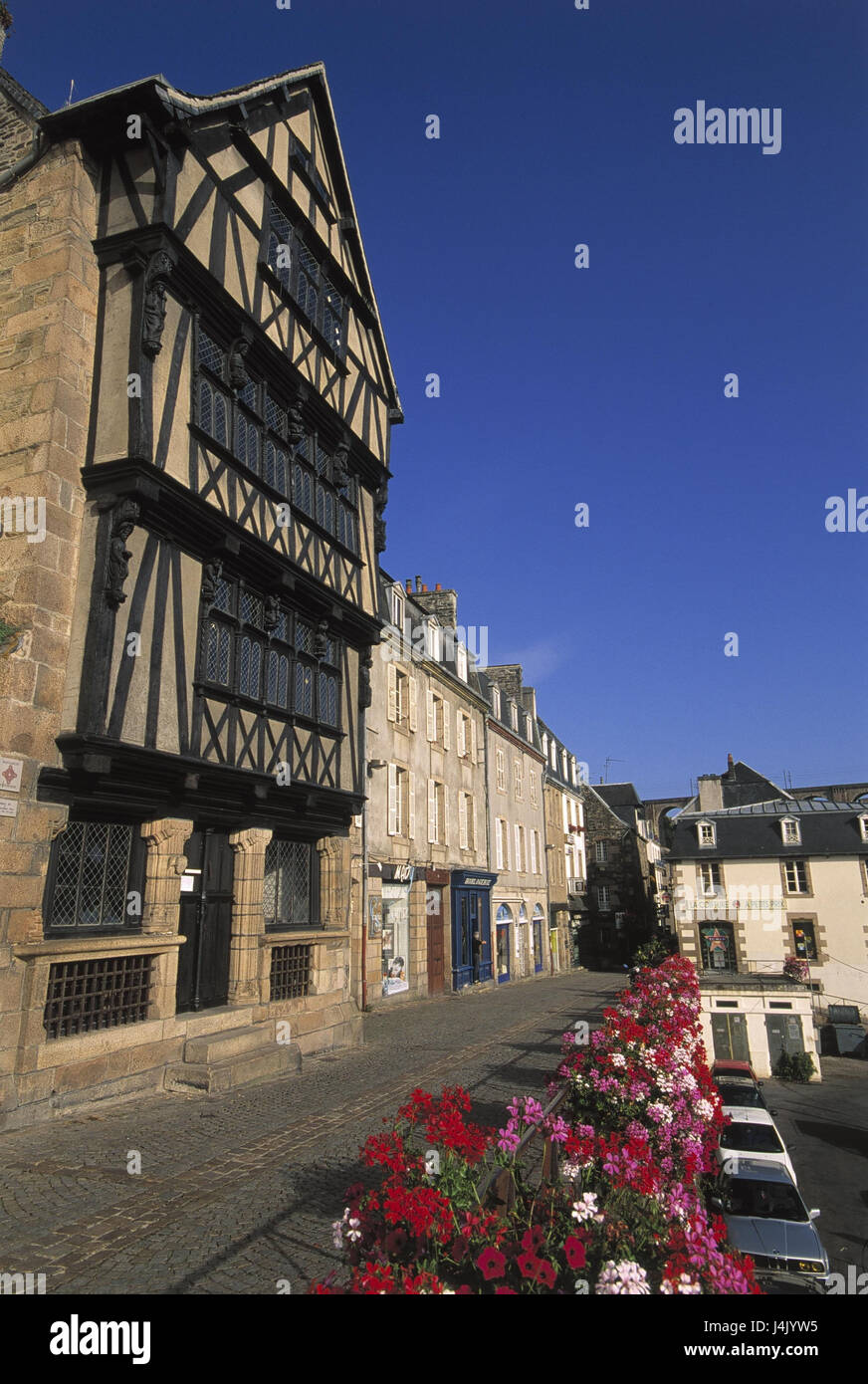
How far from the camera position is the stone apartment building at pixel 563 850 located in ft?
137

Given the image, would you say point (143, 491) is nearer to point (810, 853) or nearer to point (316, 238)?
point (316, 238)

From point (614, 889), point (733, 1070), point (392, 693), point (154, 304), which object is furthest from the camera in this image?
point (614, 889)

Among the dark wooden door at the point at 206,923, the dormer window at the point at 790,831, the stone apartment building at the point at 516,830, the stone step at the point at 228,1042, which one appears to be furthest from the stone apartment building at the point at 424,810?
the dormer window at the point at 790,831

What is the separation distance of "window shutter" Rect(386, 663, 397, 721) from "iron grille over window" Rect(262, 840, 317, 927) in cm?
752

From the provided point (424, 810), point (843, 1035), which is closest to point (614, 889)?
point (843, 1035)

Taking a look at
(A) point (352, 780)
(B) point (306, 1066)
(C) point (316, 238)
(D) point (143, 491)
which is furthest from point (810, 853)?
(D) point (143, 491)

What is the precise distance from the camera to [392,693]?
72.6 feet

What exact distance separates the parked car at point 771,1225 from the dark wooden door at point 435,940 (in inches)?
528

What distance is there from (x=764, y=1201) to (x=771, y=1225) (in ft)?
1.50

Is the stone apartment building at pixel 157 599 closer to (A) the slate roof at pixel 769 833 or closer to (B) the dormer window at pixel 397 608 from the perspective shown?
(B) the dormer window at pixel 397 608

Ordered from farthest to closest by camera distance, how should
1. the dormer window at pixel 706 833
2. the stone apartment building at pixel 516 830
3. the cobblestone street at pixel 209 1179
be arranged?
the dormer window at pixel 706 833 → the stone apartment building at pixel 516 830 → the cobblestone street at pixel 209 1179

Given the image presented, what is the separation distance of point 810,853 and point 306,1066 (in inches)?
983

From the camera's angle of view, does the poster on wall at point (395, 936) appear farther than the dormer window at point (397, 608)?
No

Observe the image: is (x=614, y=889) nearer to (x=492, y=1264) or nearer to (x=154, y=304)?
(x=154, y=304)
